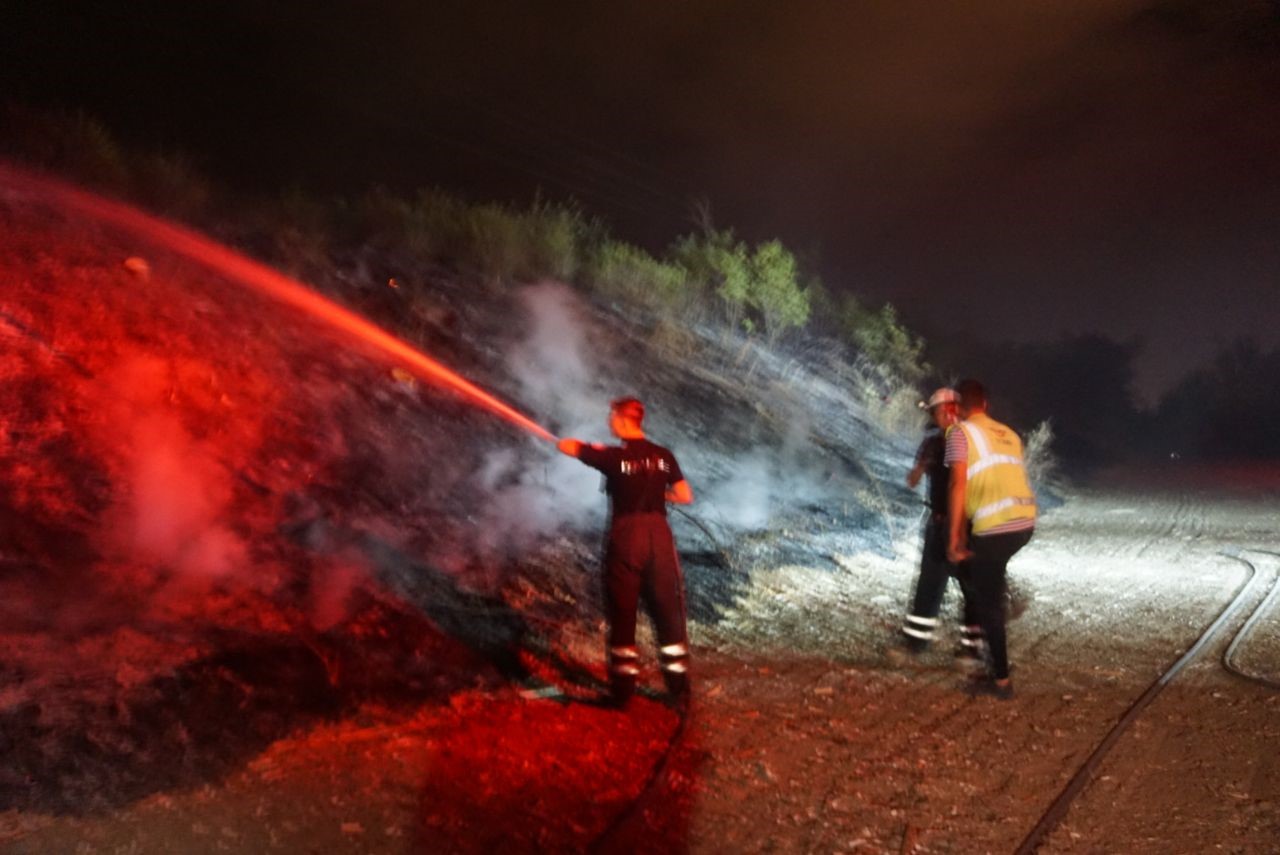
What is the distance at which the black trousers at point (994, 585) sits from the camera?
551 cm

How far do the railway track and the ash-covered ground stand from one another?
0.28 ft

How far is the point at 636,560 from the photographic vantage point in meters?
4.98

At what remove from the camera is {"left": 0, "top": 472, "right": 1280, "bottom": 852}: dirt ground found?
364 cm

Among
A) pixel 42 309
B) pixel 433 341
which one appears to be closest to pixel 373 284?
pixel 433 341

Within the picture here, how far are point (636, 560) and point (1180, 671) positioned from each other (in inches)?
148

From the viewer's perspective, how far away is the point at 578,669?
18.5 feet

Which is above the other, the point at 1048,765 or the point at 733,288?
the point at 733,288

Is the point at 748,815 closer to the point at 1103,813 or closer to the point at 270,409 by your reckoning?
the point at 1103,813

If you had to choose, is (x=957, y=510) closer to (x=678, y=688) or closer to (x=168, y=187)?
(x=678, y=688)

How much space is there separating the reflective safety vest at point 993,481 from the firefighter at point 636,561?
1884 mm

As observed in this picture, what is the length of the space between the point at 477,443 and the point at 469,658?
330cm

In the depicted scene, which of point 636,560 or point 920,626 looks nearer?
point 636,560

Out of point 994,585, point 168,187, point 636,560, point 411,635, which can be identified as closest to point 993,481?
point 994,585

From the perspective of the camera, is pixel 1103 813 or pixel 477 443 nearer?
pixel 1103 813
